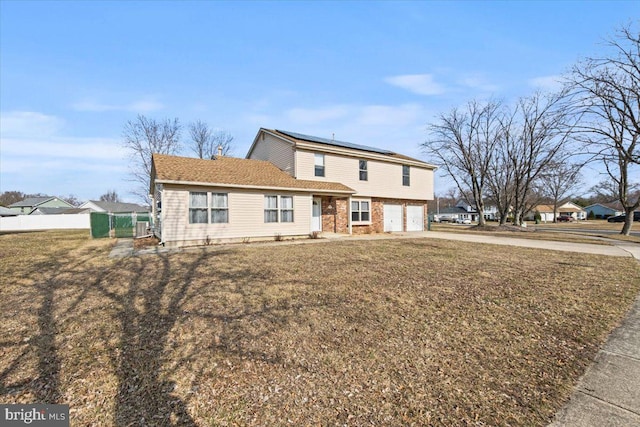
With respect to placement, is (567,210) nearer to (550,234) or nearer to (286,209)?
(550,234)

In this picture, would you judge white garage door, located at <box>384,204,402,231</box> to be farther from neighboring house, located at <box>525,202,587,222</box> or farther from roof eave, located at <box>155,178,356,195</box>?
neighboring house, located at <box>525,202,587,222</box>

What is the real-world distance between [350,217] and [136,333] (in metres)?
13.2

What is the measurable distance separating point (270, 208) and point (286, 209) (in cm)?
84

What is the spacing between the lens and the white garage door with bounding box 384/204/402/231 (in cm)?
1947

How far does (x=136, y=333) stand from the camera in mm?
3711

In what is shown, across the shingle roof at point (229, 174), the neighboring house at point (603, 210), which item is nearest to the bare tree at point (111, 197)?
the shingle roof at point (229, 174)

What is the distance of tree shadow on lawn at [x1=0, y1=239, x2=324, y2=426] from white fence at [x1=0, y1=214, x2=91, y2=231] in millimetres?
33352

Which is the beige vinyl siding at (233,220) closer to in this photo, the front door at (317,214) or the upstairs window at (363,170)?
the front door at (317,214)

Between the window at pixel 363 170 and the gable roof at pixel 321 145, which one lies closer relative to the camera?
the gable roof at pixel 321 145

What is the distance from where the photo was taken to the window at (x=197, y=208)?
11.7m

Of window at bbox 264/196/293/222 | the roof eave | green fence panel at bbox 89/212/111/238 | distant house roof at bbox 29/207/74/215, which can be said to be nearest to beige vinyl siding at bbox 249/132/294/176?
the roof eave

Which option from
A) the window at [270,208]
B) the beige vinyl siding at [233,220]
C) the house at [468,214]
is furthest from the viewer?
the house at [468,214]

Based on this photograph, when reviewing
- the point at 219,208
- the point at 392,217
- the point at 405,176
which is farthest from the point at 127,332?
the point at 405,176

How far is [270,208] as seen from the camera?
44.7 ft
